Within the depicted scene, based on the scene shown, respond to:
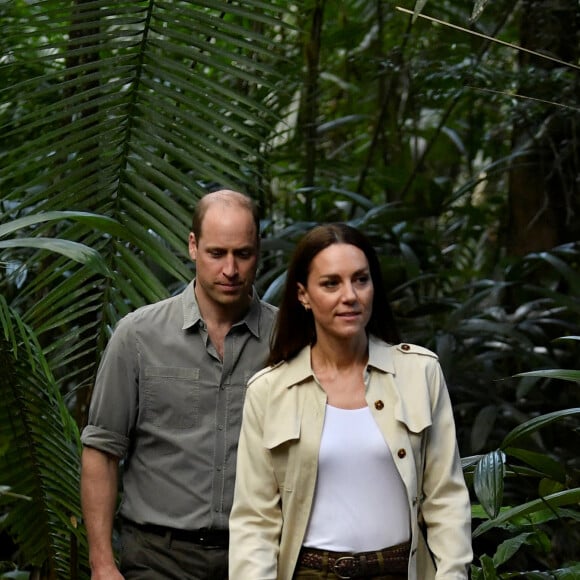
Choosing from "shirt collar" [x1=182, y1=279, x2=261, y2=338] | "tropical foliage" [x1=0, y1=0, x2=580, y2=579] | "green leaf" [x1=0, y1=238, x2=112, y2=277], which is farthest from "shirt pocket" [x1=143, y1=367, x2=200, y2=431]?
"green leaf" [x1=0, y1=238, x2=112, y2=277]

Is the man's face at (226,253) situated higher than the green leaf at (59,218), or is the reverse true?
the green leaf at (59,218)

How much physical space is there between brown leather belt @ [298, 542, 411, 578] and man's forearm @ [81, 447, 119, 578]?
22.8 inches

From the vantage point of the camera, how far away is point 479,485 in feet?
7.65

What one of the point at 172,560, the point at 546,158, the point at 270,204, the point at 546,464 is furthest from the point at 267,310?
the point at 546,158

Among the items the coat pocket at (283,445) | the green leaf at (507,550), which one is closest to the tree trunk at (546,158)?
the green leaf at (507,550)

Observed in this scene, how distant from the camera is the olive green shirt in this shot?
249 cm

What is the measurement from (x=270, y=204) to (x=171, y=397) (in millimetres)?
2546

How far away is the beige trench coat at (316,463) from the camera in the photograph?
2.09 metres

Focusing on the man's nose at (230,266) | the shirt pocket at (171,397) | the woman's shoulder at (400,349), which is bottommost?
the shirt pocket at (171,397)

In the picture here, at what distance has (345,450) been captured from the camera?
6.84ft

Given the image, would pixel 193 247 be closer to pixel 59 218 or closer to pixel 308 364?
pixel 308 364

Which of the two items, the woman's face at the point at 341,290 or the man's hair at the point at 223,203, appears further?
the man's hair at the point at 223,203

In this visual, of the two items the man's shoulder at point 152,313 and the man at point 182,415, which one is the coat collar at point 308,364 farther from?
the man's shoulder at point 152,313

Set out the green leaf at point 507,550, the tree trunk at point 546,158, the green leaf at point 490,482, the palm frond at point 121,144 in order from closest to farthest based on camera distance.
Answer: the green leaf at point 490,482 → the green leaf at point 507,550 → the palm frond at point 121,144 → the tree trunk at point 546,158
